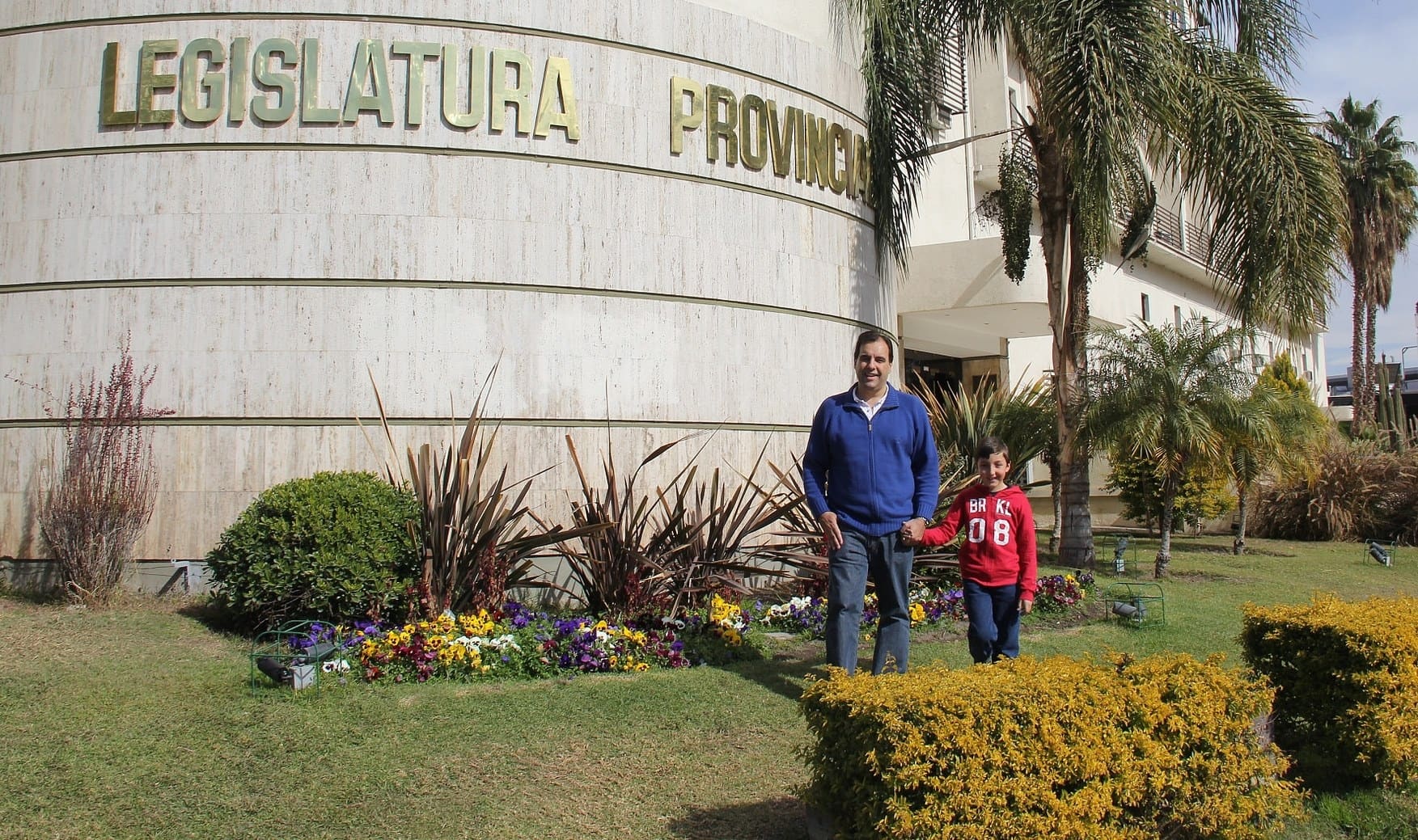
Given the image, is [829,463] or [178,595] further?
[178,595]

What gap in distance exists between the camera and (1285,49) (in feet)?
41.7

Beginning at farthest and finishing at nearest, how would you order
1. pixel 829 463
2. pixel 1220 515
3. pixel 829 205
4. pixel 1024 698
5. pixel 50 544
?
pixel 1220 515 → pixel 829 205 → pixel 50 544 → pixel 829 463 → pixel 1024 698

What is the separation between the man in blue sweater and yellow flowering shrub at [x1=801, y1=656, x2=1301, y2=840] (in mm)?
1731

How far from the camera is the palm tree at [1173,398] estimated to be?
1125cm

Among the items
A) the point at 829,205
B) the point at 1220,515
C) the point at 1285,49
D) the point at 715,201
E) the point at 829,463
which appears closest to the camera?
the point at 829,463

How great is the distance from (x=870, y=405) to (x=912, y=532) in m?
0.73

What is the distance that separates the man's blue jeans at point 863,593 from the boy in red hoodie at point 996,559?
0.64 feet

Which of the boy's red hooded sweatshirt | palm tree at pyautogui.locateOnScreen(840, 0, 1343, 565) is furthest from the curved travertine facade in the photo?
the boy's red hooded sweatshirt

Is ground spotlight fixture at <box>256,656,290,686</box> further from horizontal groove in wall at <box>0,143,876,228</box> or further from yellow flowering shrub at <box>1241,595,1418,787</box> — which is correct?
yellow flowering shrub at <box>1241,595,1418,787</box>

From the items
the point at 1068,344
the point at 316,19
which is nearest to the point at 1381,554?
the point at 1068,344

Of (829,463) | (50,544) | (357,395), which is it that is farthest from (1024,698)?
(50,544)

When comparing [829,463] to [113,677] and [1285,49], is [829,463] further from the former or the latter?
[1285,49]

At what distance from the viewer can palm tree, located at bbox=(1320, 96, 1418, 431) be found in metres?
32.8

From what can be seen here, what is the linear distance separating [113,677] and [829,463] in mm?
4313
